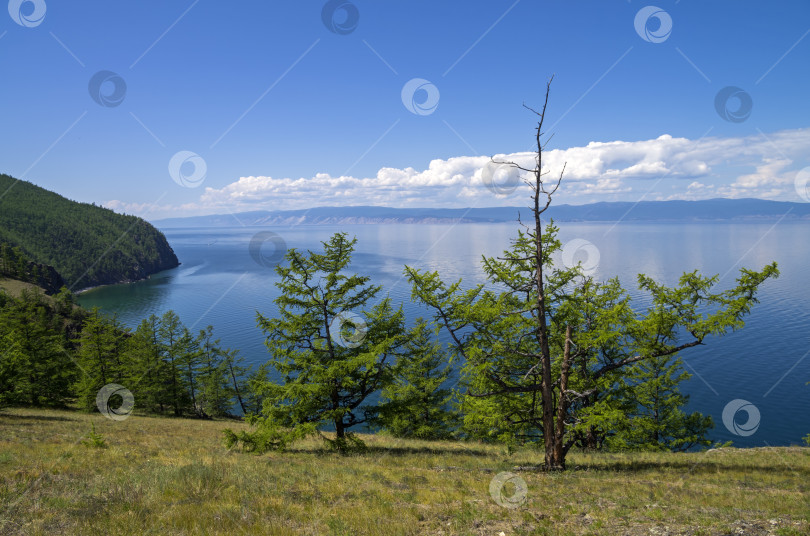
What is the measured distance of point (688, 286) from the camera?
43.4ft

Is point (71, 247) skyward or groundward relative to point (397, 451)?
skyward

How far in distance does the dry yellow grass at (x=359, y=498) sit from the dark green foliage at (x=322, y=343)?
2.18 metres

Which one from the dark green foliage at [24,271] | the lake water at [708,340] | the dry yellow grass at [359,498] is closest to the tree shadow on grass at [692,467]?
the dry yellow grass at [359,498]

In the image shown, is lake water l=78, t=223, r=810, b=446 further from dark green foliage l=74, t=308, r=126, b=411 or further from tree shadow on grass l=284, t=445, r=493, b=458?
dark green foliage l=74, t=308, r=126, b=411

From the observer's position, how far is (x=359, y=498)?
9.40 metres

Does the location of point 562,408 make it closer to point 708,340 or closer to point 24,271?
point 708,340

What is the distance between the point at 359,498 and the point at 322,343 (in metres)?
9.29

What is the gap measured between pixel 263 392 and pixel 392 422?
580 cm

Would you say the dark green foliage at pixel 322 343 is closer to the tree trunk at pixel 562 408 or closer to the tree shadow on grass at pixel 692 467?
the tree trunk at pixel 562 408

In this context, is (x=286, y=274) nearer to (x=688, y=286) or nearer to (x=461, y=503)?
(x=461, y=503)

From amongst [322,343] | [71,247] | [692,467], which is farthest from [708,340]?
[71,247]

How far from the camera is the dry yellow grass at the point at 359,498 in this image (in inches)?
290

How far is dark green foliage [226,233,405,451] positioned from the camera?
16484mm

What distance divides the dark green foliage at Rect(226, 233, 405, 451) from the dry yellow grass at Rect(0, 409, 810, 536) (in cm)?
218
